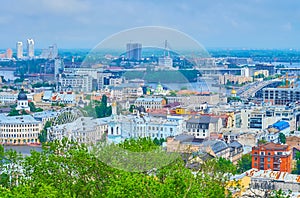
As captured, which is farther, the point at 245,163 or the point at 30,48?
the point at 30,48

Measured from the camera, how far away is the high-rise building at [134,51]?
3.12 meters

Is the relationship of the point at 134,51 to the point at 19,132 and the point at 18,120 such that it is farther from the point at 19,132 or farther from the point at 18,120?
the point at 18,120

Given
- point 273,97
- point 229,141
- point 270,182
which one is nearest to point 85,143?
point 270,182

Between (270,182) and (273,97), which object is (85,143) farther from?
(273,97)

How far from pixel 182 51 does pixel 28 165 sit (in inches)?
60.8

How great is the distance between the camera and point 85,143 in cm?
361

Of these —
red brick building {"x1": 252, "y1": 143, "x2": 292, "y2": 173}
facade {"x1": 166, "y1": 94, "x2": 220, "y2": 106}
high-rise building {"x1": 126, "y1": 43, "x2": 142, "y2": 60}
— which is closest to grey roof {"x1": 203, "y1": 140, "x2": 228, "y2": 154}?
red brick building {"x1": 252, "y1": 143, "x2": 292, "y2": 173}

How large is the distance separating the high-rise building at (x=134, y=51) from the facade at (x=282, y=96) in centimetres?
1793

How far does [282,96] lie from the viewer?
830 inches

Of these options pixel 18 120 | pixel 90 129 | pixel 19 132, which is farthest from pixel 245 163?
pixel 18 120

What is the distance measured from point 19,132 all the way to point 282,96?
9567 mm

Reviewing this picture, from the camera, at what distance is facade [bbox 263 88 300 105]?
20.8 meters

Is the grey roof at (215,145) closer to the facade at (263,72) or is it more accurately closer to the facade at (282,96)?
the facade at (282,96)

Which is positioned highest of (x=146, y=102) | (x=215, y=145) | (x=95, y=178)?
(x=146, y=102)
